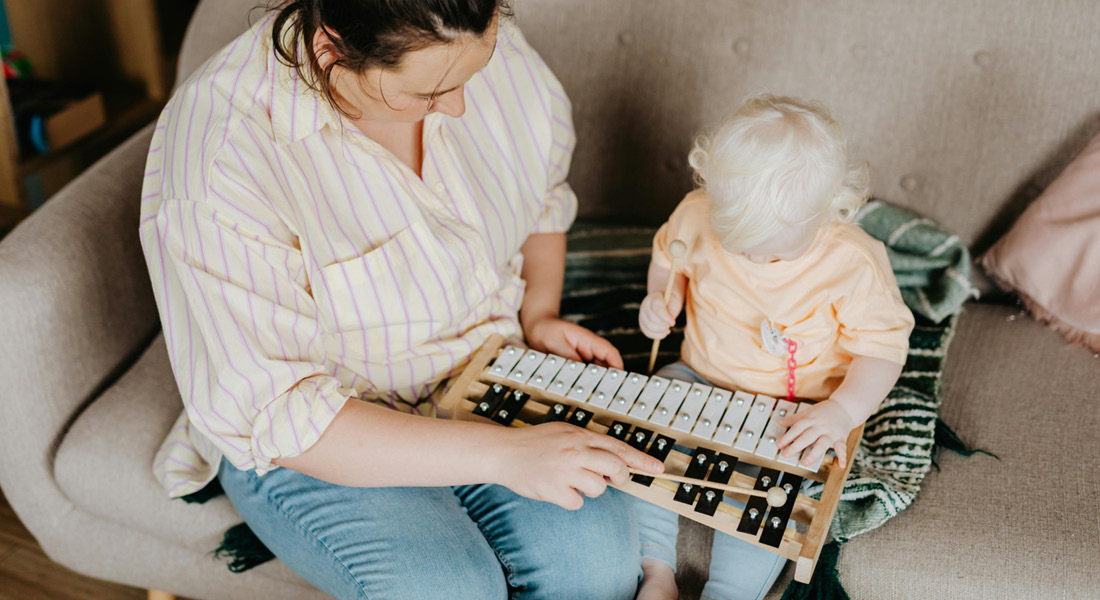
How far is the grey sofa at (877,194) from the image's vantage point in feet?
3.62

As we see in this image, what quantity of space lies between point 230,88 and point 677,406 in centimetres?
69

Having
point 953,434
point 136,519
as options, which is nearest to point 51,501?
point 136,519

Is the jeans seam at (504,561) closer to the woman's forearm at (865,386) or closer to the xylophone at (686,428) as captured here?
the xylophone at (686,428)

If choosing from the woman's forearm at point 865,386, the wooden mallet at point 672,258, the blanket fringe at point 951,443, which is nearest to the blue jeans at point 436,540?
the wooden mallet at point 672,258

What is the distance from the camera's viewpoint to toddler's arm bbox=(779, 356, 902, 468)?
3.34ft

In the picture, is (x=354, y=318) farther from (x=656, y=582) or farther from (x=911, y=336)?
(x=911, y=336)

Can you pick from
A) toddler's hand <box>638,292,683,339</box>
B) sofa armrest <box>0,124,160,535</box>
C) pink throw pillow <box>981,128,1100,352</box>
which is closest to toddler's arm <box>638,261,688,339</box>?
toddler's hand <box>638,292,683,339</box>

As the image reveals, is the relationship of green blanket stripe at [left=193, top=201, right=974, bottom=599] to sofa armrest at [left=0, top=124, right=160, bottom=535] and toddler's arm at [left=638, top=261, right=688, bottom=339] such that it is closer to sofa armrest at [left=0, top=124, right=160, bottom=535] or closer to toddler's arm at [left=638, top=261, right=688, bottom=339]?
toddler's arm at [left=638, top=261, right=688, bottom=339]

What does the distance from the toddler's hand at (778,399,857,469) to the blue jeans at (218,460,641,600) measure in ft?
0.87

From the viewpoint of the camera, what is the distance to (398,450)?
102 centimetres

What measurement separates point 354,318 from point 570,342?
36cm

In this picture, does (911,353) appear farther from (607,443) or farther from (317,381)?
(317,381)

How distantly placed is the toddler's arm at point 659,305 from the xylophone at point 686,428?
11 cm

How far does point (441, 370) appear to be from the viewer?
1.19 meters
